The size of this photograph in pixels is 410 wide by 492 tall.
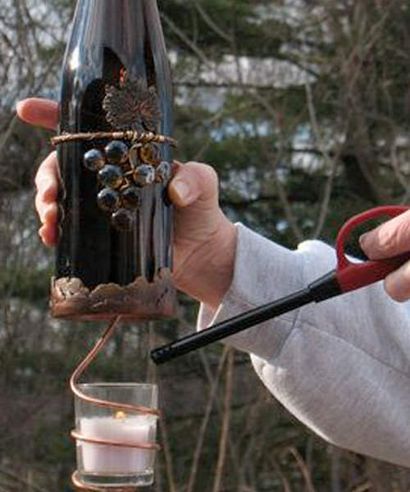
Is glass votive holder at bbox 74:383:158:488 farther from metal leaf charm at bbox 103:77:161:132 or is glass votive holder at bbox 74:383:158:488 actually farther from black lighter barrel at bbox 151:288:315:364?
metal leaf charm at bbox 103:77:161:132

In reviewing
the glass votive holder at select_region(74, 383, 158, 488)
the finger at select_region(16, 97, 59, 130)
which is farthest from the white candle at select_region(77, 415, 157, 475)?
the finger at select_region(16, 97, 59, 130)

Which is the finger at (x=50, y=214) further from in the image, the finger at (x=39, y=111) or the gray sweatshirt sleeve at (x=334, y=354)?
the gray sweatshirt sleeve at (x=334, y=354)

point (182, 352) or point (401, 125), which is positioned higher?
point (401, 125)

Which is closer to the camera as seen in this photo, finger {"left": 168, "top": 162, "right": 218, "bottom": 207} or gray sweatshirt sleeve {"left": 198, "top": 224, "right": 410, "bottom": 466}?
finger {"left": 168, "top": 162, "right": 218, "bottom": 207}

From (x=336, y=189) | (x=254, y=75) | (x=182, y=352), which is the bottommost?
(x=182, y=352)

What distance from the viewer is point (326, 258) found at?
1510 mm

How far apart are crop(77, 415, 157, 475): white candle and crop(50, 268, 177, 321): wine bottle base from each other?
8 centimetres

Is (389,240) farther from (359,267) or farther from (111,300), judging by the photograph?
(111,300)

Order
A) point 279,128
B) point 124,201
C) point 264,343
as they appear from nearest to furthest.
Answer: point 124,201
point 264,343
point 279,128

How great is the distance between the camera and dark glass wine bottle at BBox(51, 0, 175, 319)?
1.05m

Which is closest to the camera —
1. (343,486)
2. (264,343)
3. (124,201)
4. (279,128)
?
(124,201)

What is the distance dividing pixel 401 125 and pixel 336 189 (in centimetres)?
40

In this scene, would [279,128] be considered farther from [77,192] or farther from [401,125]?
[77,192]

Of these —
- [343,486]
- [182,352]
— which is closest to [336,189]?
[343,486]
